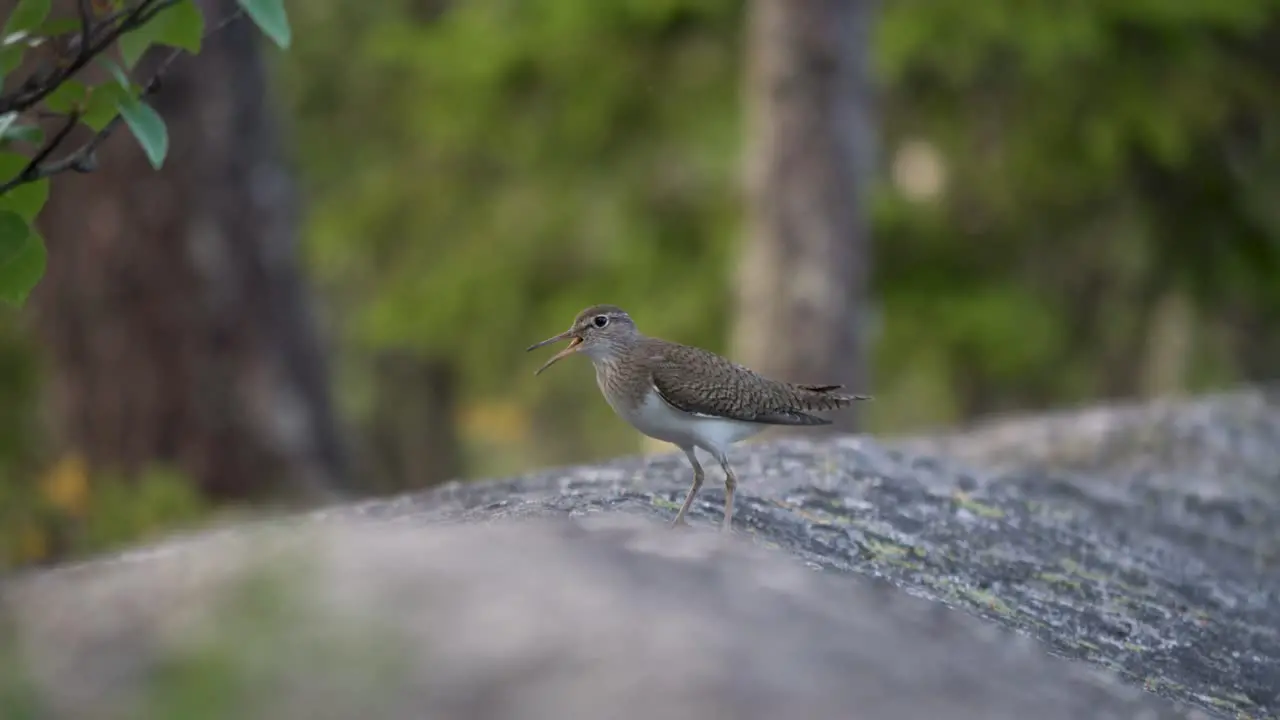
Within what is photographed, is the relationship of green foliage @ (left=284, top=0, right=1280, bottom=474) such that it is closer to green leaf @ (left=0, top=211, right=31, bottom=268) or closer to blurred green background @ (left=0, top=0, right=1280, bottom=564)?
blurred green background @ (left=0, top=0, right=1280, bottom=564)

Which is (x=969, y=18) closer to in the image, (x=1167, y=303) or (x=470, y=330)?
(x=1167, y=303)

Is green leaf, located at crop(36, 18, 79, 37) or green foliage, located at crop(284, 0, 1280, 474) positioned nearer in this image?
green leaf, located at crop(36, 18, 79, 37)

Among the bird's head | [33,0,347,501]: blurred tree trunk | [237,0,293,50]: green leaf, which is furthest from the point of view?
[33,0,347,501]: blurred tree trunk

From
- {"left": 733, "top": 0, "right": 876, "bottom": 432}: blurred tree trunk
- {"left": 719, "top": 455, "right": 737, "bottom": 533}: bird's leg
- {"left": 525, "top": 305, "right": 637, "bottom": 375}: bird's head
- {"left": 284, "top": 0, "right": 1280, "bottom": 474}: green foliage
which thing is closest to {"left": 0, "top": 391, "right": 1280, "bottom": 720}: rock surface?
{"left": 719, "top": 455, "right": 737, "bottom": 533}: bird's leg

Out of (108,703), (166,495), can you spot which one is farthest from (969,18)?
(108,703)

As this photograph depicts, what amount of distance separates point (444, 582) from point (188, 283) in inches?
302

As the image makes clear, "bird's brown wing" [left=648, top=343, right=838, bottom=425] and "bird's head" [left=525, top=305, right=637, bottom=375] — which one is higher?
"bird's head" [left=525, top=305, right=637, bottom=375]

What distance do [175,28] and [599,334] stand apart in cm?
179

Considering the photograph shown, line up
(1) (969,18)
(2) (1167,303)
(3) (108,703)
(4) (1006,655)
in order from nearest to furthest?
(3) (108,703), (4) (1006,655), (1) (969,18), (2) (1167,303)

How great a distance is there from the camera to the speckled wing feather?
445 cm

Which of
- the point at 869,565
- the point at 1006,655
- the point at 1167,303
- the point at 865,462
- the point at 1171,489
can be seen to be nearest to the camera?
the point at 1006,655

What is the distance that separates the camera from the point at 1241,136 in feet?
44.5

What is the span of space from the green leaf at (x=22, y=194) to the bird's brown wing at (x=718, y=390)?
177cm

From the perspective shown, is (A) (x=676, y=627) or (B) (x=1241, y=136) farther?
(B) (x=1241, y=136)
